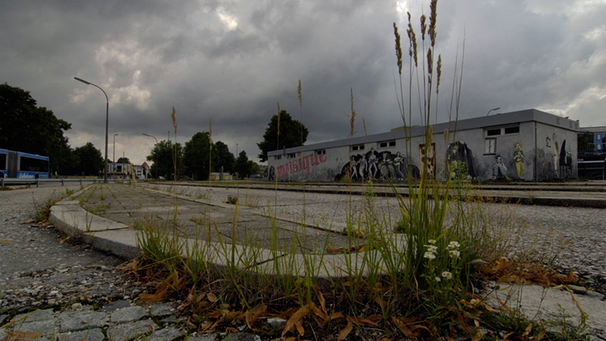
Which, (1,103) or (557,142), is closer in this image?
(557,142)

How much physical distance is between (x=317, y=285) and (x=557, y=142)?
926 inches

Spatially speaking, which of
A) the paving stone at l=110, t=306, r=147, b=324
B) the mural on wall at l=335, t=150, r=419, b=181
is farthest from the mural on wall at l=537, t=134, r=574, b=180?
the paving stone at l=110, t=306, r=147, b=324

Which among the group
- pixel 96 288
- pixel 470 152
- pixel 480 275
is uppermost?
pixel 470 152

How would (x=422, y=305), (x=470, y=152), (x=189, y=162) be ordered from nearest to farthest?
(x=422, y=305) < (x=470, y=152) < (x=189, y=162)

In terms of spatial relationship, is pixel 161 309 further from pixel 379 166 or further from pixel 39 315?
pixel 379 166

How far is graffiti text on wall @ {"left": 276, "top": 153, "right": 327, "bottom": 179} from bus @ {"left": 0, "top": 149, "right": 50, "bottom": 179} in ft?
73.3

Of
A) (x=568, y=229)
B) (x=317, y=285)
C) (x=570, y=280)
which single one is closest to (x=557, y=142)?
(x=568, y=229)

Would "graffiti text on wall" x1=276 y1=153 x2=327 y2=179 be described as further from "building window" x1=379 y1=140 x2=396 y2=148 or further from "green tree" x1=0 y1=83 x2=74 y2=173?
"green tree" x1=0 y1=83 x2=74 y2=173

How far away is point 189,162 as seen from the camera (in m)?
50.7

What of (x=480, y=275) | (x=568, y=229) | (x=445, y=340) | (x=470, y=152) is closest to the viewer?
(x=445, y=340)

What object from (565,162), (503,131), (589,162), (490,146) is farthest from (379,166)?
(589,162)

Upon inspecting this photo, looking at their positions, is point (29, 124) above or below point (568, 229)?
above

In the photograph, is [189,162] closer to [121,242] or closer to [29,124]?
[29,124]

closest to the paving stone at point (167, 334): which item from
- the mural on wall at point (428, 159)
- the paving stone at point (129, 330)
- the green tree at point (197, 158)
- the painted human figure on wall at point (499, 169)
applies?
the paving stone at point (129, 330)
